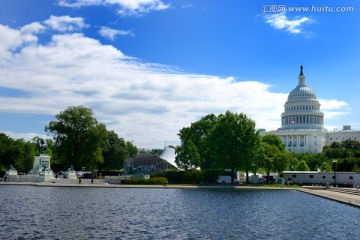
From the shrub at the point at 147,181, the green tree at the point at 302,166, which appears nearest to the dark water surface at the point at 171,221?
the shrub at the point at 147,181

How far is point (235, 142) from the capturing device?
8062cm

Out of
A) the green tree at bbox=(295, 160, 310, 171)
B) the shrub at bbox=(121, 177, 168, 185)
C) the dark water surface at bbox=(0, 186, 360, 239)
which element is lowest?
the dark water surface at bbox=(0, 186, 360, 239)

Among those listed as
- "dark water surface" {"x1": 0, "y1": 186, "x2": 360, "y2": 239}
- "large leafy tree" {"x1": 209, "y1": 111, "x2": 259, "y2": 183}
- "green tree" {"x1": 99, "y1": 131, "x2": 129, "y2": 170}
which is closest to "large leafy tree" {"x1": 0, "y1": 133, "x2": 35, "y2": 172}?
"green tree" {"x1": 99, "y1": 131, "x2": 129, "y2": 170}

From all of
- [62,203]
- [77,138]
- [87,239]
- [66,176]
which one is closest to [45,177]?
[66,176]

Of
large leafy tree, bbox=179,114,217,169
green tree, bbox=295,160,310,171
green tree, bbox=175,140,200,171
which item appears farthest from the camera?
green tree, bbox=295,160,310,171

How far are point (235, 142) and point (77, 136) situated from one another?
117 feet

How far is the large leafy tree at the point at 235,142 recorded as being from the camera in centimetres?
8019

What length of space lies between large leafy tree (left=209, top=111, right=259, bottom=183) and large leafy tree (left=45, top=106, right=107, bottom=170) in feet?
89.9

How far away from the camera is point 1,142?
9706 centimetres

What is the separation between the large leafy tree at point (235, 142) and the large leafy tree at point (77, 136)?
2740 centimetres

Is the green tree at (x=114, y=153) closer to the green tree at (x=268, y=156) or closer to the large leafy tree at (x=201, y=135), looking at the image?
the large leafy tree at (x=201, y=135)

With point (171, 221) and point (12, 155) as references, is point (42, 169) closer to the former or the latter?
point (12, 155)

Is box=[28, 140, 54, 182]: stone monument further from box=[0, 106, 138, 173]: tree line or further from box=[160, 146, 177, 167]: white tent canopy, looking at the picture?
box=[160, 146, 177, 167]: white tent canopy

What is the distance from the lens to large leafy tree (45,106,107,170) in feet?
307
